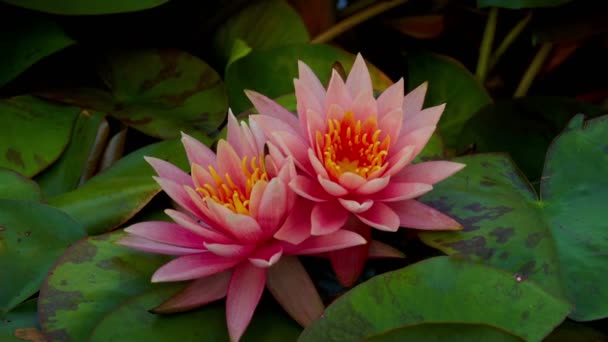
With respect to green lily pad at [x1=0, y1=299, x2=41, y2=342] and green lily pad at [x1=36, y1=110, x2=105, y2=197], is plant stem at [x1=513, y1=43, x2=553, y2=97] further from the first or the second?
green lily pad at [x1=0, y1=299, x2=41, y2=342]

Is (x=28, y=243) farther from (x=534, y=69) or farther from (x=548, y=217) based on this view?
(x=534, y=69)

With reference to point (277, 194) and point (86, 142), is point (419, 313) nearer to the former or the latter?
point (277, 194)

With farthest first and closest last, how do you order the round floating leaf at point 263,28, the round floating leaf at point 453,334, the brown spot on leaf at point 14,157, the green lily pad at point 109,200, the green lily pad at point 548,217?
the round floating leaf at point 263,28, the brown spot on leaf at point 14,157, the green lily pad at point 109,200, the green lily pad at point 548,217, the round floating leaf at point 453,334

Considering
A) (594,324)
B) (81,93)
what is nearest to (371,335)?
(594,324)

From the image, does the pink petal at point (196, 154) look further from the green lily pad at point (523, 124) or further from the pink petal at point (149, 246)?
the green lily pad at point (523, 124)

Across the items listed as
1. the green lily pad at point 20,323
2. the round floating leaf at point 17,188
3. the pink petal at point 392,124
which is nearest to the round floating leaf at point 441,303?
the pink petal at point 392,124

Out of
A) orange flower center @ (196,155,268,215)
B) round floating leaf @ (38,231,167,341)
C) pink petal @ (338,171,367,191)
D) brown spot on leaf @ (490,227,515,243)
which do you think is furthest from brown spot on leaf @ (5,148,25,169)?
brown spot on leaf @ (490,227,515,243)

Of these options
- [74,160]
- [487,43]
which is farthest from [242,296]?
[487,43]
